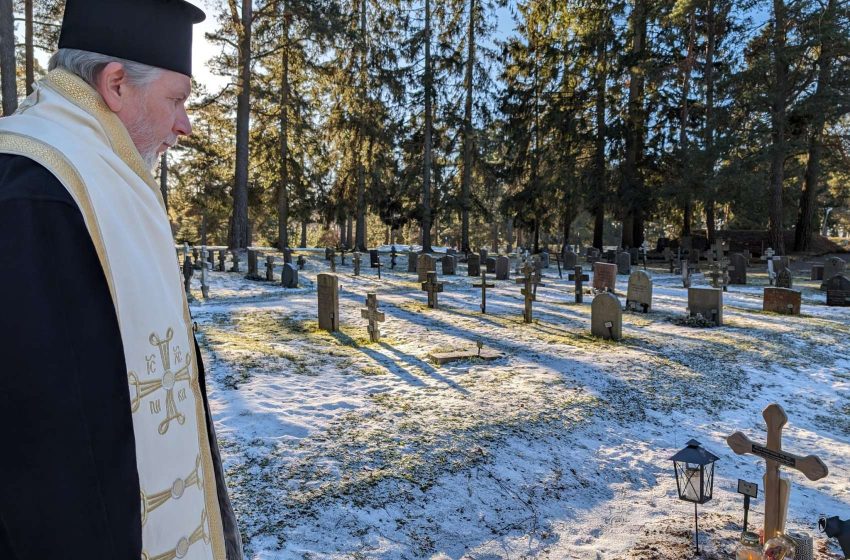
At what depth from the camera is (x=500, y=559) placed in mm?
3156

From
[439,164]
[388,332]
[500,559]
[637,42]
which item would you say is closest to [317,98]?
[439,164]

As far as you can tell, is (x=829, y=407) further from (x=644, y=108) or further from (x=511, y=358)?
(x=644, y=108)

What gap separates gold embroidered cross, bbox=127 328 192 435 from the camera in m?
1.06

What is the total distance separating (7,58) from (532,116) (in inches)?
1011

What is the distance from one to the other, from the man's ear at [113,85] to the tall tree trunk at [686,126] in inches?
999

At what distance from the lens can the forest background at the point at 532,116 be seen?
20.6 m

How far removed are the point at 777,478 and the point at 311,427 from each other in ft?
12.0

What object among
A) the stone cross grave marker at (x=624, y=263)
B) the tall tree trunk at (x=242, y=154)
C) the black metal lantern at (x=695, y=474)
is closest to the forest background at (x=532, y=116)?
the tall tree trunk at (x=242, y=154)

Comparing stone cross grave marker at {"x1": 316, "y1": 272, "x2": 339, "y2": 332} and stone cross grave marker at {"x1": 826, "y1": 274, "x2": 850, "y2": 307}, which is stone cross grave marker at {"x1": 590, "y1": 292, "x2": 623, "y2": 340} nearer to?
stone cross grave marker at {"x1": 316, "y1": 272, "x2": 339, "y2": 332}

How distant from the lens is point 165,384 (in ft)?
3.80

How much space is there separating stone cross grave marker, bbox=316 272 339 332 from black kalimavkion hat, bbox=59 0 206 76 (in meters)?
8.09

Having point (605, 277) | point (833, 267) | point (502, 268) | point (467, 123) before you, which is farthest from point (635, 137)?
point (605, 277)

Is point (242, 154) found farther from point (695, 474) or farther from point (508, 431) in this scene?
point (695, 474)

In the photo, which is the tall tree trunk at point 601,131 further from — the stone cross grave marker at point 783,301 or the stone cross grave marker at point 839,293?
the stone cross grave marker at point 783,301
